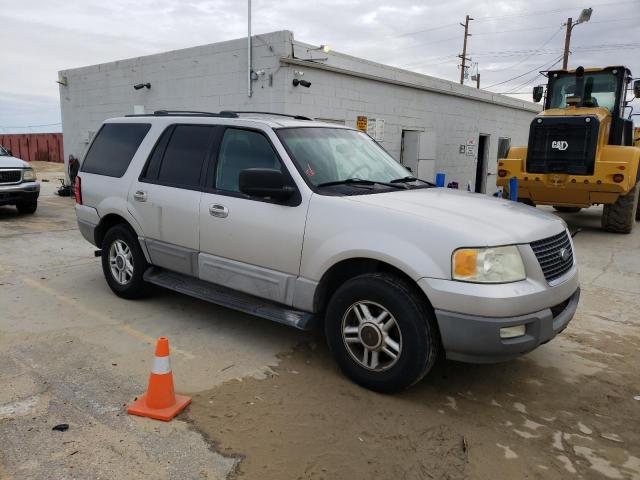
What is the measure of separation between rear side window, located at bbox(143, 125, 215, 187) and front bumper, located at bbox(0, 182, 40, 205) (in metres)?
7.47

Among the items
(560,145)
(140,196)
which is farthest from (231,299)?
(560,145)

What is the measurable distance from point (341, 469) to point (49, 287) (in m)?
4.67

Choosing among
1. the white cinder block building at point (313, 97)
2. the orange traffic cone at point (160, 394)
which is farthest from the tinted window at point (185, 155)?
the white cinder block building at point (313, 97)

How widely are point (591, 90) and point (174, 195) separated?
10112 millimetres

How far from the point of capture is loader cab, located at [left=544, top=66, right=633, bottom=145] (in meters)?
11.0

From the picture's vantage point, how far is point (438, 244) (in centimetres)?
330

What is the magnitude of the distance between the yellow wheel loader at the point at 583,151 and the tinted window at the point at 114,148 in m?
7.97

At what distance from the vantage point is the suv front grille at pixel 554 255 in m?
3.52

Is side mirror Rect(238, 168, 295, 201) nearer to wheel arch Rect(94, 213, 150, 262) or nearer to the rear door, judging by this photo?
the rear door

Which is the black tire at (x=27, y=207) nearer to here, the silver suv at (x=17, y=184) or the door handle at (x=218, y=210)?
the silver suv at (x=17, y=184)

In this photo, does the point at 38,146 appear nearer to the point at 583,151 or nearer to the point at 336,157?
the point at 583,151

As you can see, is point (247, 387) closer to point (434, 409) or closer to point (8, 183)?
point (434, 409)

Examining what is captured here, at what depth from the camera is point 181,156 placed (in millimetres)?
4945

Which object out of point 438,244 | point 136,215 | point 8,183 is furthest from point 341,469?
point 8,183
